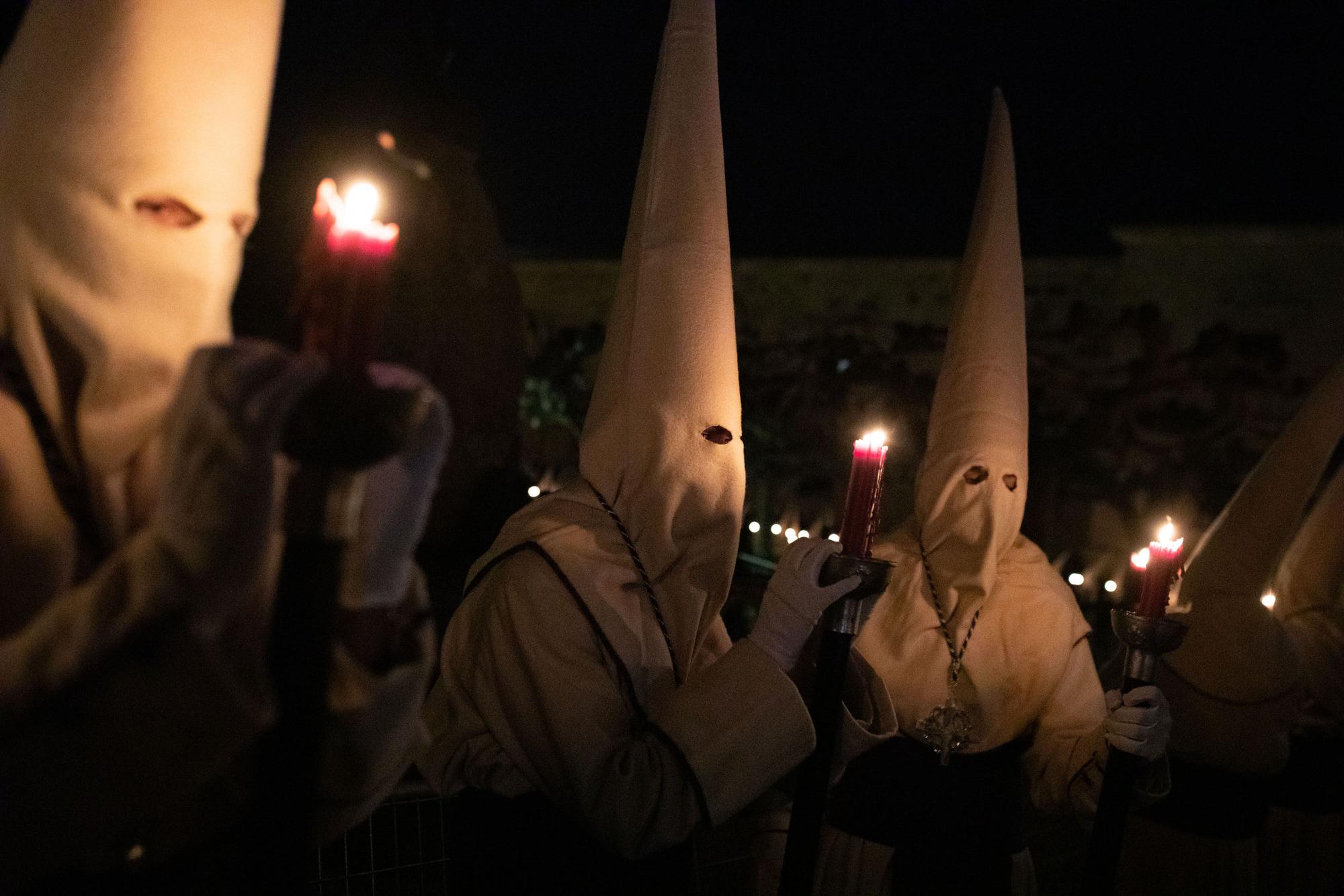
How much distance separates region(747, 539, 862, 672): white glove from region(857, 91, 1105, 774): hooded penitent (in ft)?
→ 3.82

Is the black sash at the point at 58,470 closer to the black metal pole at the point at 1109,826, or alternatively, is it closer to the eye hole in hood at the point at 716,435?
the eye hole in hood at the point at 716,435

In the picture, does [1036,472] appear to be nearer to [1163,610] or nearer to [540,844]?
[1163,610]

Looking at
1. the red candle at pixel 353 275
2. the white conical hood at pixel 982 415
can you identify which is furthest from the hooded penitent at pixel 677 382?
the red candle at pixel 353 275

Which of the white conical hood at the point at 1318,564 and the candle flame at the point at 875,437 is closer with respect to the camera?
the candle flame at the point at 875,437

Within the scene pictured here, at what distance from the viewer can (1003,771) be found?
125 inches

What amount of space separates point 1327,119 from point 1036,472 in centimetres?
395

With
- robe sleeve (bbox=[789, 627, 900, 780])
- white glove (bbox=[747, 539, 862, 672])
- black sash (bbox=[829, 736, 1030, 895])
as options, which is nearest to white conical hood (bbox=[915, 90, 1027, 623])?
black sash (bbox=[829, 736, 1030, 895])

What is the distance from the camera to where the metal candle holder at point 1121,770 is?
2.30m

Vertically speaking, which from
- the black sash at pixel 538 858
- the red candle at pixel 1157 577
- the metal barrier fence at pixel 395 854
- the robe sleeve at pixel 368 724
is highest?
the red candle at pixel 1157 577

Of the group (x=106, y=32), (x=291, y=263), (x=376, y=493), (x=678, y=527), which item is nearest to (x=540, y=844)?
(x=678, y=527)

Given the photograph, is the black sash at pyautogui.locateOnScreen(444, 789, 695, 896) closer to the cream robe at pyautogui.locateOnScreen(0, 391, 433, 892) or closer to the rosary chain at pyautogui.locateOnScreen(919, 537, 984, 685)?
the cream robe at pyautogui.locateOnScreen(0, 391, 433, 892)

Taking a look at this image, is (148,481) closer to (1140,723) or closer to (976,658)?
(1140,723)

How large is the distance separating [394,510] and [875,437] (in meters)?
1.09

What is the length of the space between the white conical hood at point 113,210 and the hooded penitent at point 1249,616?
159 inches
